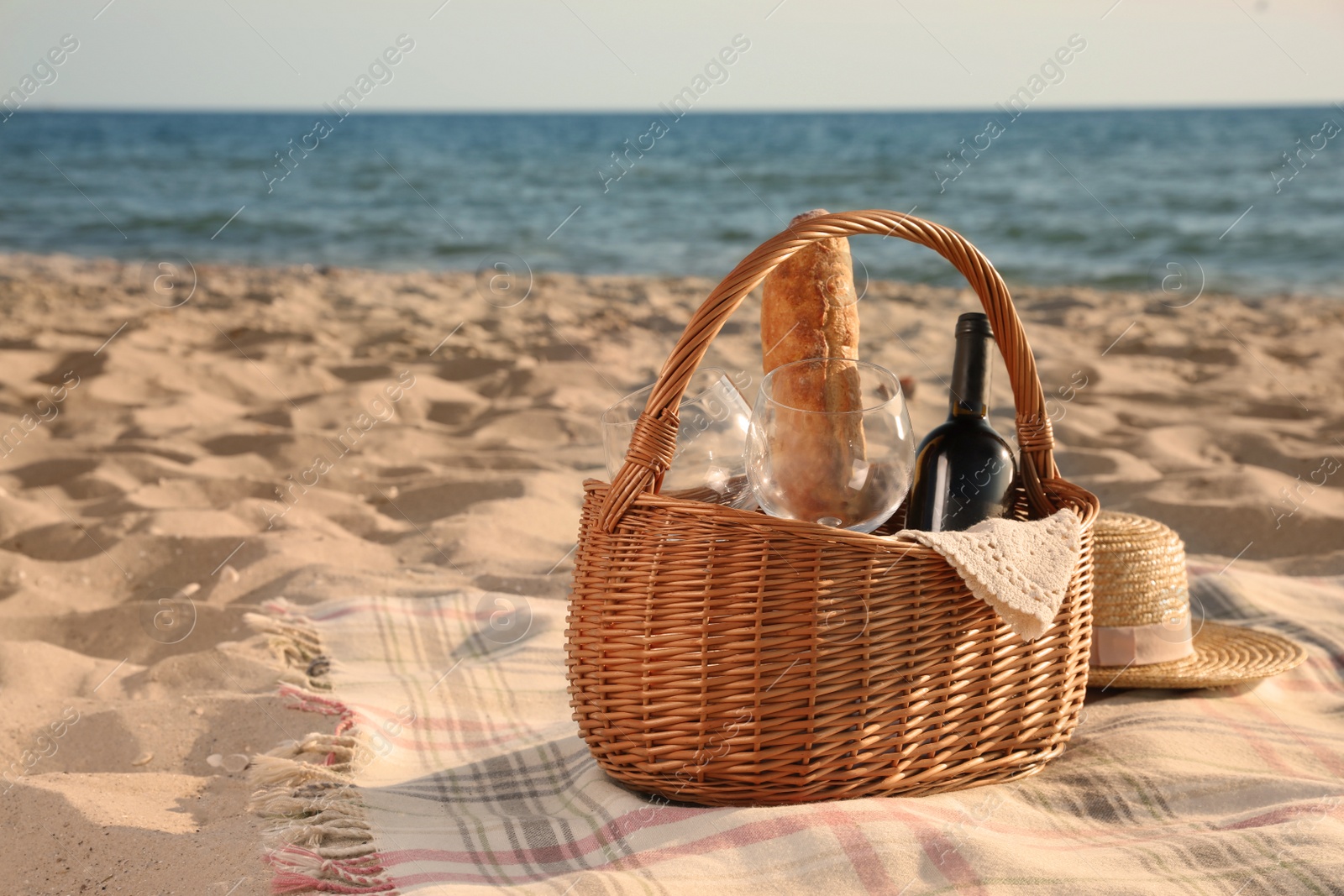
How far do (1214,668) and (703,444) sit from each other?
4.14ft

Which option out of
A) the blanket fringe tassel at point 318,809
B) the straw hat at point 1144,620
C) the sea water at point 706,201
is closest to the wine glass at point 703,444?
the blanket fringe tassel at point 318,809

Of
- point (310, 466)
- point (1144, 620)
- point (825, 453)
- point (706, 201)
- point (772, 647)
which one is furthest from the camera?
point (706, 201)

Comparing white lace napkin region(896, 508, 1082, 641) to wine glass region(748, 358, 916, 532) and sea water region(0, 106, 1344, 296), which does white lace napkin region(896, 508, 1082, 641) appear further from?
sea water region(0, 106, 1344, 296)

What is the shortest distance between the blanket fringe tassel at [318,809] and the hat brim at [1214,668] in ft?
4.61

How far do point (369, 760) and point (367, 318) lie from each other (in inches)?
193

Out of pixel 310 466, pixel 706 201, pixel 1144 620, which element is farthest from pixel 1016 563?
pixel 706 201

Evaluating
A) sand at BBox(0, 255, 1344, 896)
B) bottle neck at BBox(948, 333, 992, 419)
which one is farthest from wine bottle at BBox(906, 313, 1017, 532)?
sand at BBox(0, 255, 1344, 896)

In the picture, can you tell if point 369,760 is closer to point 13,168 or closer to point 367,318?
point 367,318

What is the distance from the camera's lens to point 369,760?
1.94m

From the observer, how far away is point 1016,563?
1534mm

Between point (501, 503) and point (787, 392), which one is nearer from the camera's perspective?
point (787, 392)

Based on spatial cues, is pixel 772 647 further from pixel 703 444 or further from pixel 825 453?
pixel 703 444

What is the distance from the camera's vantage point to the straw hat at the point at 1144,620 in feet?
6.93

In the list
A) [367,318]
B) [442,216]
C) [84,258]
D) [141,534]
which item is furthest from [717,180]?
[141,534]
